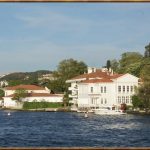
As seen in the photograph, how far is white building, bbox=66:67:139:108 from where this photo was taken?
34812 mm

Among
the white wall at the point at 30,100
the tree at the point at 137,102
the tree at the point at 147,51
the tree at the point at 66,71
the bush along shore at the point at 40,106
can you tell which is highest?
the tree at the point at 147,51

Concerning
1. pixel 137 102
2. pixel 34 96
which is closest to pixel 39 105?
pixel 34 96

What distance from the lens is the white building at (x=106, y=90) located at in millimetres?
34812

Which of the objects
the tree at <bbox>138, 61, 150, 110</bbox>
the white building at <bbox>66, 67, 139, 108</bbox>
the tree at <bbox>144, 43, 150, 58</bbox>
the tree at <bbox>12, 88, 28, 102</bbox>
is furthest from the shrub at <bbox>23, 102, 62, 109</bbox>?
the tree at <bbox>138, 61, 150, 110</bbox>

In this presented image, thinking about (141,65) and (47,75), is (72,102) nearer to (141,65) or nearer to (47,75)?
(141,65)

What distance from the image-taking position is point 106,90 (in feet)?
117

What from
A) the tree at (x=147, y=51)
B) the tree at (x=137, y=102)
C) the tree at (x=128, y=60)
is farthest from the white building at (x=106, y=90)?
the tree at (x=147, y=51)

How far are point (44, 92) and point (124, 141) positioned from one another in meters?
31.1

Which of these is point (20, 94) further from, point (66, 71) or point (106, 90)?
point (106, 90)

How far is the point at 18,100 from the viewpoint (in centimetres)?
4341

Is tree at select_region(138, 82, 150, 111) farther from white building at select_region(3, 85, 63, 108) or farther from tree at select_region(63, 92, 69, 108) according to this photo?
white building at select_region(3, 85, 63, 108)

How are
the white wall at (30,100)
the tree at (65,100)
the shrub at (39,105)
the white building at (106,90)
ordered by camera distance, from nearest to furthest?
1. the white building at (106,90)
2. the tree at (65,100)
3. the white wall at (30,100)
4. the shrub at (39,105)

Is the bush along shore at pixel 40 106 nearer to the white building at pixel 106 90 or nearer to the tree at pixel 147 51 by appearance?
the white building at pixel 106 90

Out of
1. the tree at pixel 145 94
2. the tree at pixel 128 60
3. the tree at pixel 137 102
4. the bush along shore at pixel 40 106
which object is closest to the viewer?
the tree at pixel 145 94
